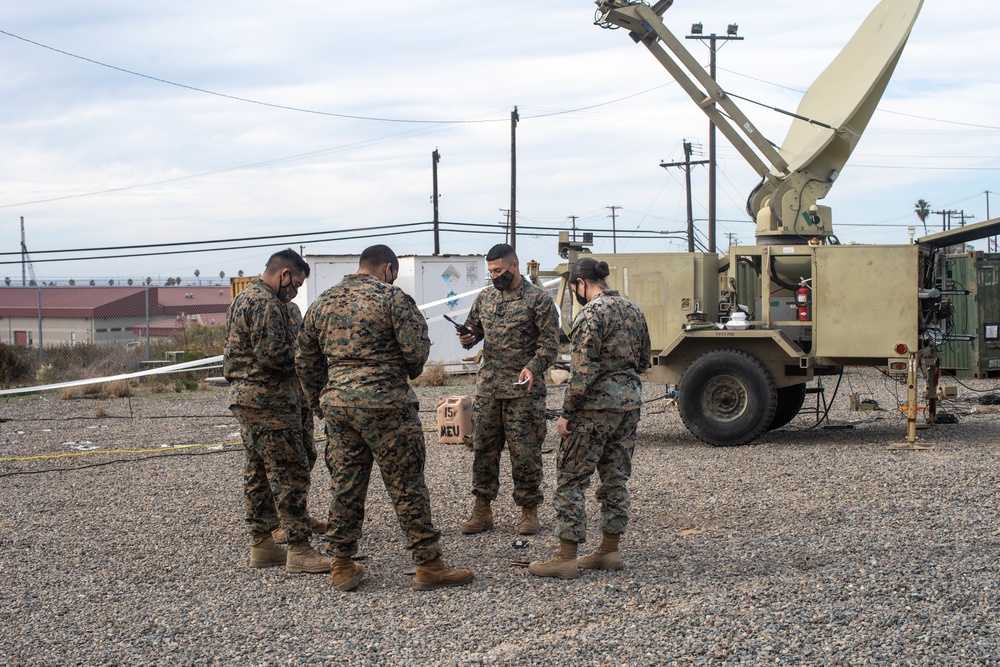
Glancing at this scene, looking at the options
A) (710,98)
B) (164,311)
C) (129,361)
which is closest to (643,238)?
(164,311)

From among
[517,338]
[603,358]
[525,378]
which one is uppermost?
[517,338]

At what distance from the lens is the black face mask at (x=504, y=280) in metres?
6.45

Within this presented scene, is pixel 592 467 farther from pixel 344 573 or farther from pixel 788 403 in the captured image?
pixel 788 403

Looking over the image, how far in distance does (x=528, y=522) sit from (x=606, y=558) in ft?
3.10

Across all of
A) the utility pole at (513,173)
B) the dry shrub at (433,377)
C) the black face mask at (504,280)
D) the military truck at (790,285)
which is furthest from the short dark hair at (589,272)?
the utility pole at (513,173)

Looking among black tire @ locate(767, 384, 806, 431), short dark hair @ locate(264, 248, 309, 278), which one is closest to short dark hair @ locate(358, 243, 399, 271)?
short dark hair @ locate(264, 248, 309, 278)

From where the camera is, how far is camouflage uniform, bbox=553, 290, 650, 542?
5.41 m

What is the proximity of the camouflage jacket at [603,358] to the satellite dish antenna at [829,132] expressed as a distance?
6.38 m

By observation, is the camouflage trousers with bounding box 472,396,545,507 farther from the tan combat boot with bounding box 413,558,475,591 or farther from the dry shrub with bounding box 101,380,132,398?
the dry shrub with bounding box 101,380,132,398

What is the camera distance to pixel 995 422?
11828 mm

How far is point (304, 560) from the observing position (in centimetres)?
565

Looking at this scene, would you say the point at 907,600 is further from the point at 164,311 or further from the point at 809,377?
the point at 164,311

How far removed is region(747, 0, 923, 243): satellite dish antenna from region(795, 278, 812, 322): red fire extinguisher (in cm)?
144

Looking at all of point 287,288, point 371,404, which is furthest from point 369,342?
point 287,288
